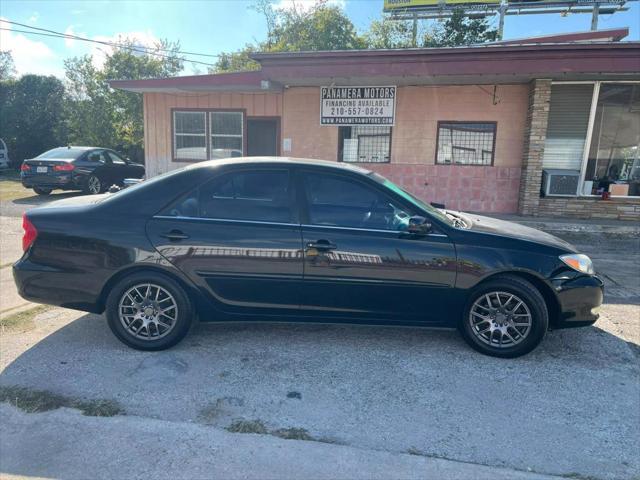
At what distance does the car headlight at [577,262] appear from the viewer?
3.91 metres

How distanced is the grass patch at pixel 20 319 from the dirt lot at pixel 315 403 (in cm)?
3

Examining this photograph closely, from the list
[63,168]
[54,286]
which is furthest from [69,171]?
[54,286]

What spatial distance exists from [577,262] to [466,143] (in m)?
8.19

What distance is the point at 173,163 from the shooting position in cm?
1353

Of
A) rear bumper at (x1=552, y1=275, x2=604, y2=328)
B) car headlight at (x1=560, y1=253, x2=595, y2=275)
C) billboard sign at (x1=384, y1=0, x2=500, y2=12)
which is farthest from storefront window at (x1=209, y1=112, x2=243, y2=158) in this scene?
billboard sign at (x1=384, y1=0, x2=500, y2=12)

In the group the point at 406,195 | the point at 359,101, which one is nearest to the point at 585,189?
the point at 359,101

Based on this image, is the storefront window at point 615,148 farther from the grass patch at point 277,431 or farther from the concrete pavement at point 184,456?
the grass patch at point 277,431

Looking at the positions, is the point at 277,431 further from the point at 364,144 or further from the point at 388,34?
the point at 388,34

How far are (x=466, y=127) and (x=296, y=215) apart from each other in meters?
8.92

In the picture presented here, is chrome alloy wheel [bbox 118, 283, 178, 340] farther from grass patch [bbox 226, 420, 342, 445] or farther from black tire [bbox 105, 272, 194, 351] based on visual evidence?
grass patch [bbox 226, 420, 342, 445]

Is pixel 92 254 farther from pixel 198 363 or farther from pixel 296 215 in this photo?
pixel 296 215

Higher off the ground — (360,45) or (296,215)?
(360,45)

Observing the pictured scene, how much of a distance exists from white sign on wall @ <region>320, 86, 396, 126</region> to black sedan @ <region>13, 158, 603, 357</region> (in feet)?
26.8

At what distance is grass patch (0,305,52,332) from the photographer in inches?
168
